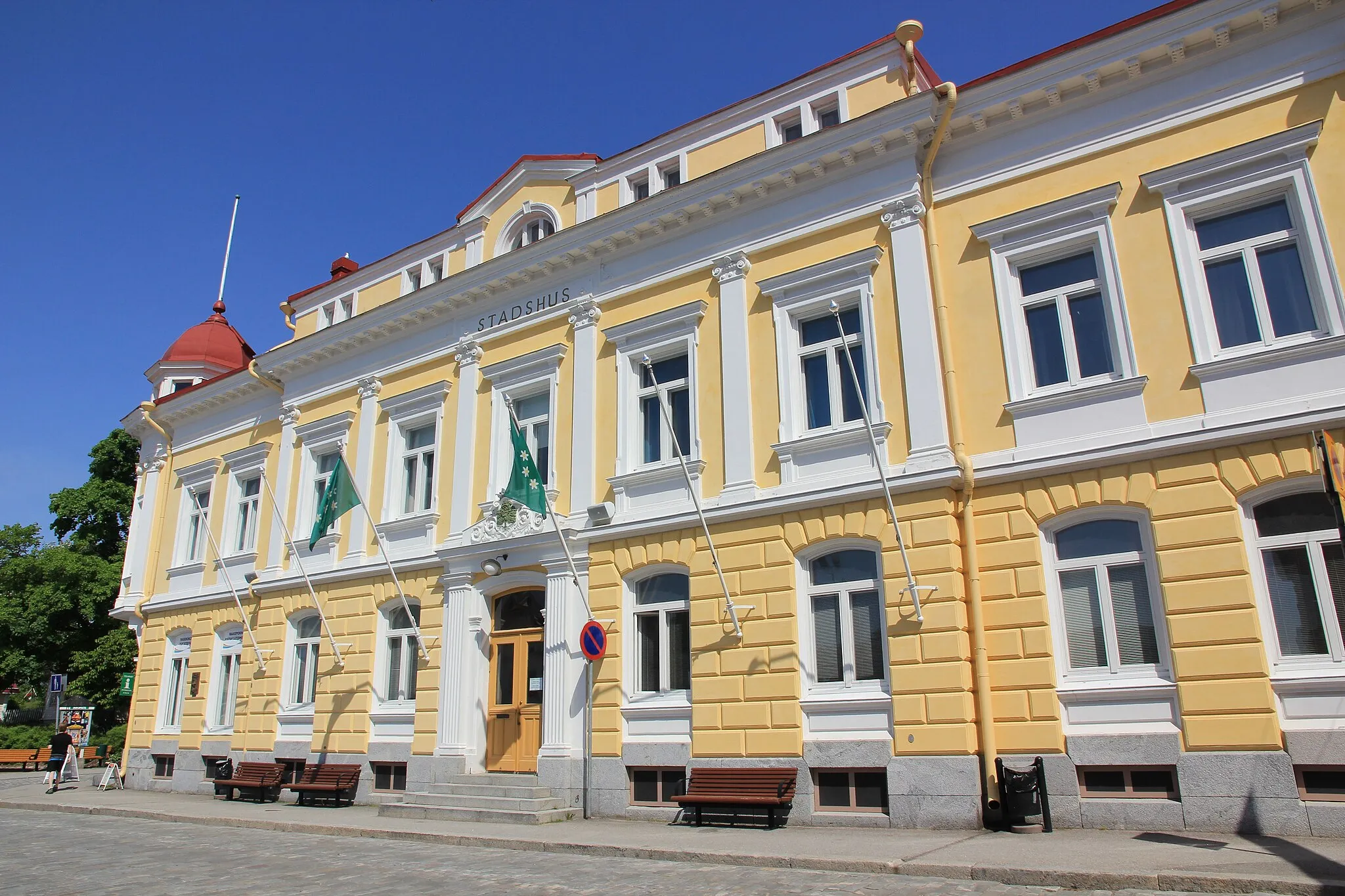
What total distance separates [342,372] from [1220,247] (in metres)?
18.0

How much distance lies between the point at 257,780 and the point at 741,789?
11.7 m

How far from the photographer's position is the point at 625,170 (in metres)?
17.7

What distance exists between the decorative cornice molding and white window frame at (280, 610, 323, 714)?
1191 cm

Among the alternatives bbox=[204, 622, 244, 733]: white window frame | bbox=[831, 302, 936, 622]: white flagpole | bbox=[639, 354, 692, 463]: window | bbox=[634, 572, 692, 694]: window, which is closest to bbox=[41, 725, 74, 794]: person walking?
bbox=[204, 622, 244, 733]: white window frame

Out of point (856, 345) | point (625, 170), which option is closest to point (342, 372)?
point (625, 170)

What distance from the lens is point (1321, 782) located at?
1005 centimetres

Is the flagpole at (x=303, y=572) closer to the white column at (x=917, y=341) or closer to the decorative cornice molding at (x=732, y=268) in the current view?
the decorative cornice molding at (x=732, y=268)

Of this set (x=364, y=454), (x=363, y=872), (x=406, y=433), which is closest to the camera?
(x=363, y=872)

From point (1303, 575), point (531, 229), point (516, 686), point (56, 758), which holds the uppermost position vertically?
point (531, 229)

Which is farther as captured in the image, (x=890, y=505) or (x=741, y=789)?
(x=741, y=789)

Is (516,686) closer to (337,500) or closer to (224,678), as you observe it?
(337,500)

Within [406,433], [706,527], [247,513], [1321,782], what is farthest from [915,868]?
[247,513]

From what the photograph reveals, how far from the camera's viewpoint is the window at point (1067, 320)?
1255cm

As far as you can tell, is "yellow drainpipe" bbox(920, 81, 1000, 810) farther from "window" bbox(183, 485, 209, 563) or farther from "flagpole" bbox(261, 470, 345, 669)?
"window" bbox(183, 485, 209, 563)
